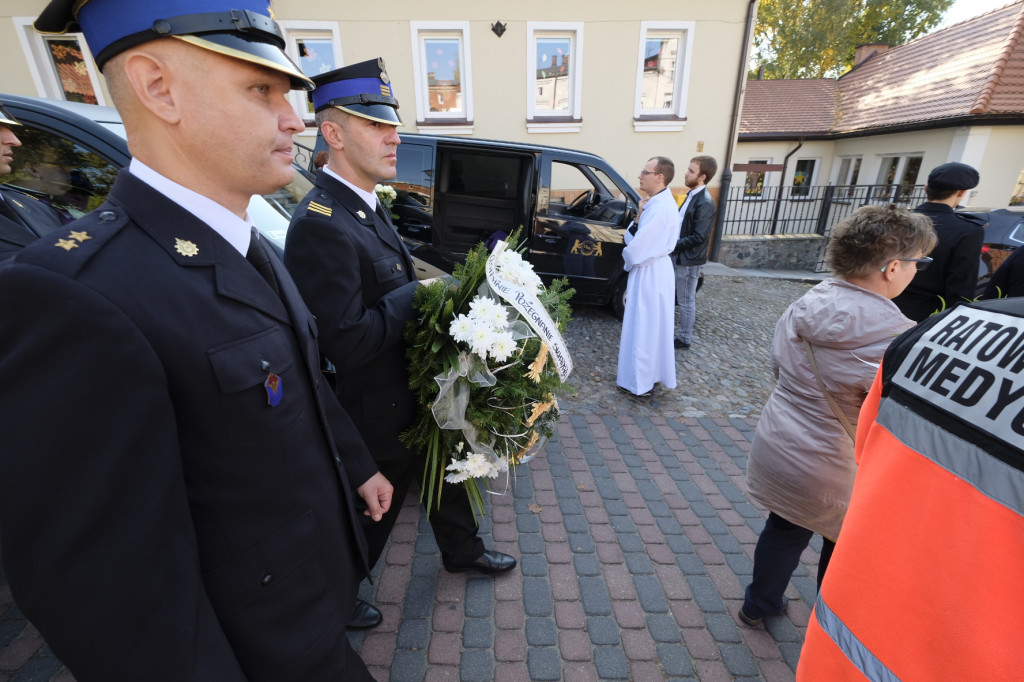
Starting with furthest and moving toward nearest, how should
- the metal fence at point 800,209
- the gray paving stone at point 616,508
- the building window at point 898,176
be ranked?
the building window at point 898,176
the metal fence at point 800,209
the gray paving stone at point 616,508

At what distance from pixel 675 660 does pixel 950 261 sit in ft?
10.6

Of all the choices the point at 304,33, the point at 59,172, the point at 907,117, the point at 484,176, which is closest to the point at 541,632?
the point at 59,172

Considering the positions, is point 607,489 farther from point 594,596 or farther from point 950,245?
point 950,245

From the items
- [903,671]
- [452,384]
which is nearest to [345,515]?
[452,384]

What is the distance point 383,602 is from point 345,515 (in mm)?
1325

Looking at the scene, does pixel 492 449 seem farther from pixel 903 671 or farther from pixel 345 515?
pixel 903 671

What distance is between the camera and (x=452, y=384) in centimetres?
171

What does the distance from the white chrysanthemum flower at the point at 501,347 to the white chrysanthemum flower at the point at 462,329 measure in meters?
0.09

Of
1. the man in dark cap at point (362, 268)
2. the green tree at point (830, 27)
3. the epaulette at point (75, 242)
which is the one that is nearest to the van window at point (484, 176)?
the man in dark cap at point (362, 268)

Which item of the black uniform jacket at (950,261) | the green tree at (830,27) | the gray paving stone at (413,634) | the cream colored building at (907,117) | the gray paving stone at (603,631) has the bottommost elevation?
the gray paving stone at (603,631)

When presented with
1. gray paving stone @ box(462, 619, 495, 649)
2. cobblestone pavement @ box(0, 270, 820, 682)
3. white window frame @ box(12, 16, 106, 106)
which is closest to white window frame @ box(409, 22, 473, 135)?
white window frame @ box(12, 16, 106, 106)

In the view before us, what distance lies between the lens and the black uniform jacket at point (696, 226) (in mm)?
5238

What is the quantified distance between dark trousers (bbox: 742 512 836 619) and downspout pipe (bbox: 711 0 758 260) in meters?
9.97

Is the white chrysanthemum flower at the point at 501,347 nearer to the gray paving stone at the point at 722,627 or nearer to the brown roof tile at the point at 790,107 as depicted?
the gray paving stone at the point at 722,627
